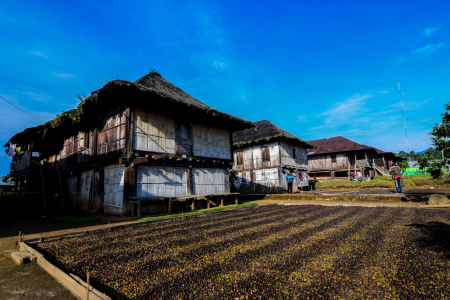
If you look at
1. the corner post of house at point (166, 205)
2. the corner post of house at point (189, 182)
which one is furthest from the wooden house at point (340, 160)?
the corner post of house at point (166, 205)

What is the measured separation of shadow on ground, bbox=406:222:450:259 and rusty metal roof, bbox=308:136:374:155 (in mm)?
25516

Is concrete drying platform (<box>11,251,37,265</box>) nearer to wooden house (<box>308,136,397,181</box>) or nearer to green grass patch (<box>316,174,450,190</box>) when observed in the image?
green grass patch (<box>316,174,450,190</box>)

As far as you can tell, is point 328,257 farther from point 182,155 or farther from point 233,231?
point 182,155

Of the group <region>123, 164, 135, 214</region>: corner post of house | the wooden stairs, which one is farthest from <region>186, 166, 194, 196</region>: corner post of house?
the wooden stairs

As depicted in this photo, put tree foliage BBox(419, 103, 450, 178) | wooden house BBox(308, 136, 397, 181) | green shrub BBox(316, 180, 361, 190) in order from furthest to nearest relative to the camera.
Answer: wooden house BBox(308, 136, 397, 181)
green shrub BBox(316, 180, 361, 190)
tree foliage BBox(419, 103, 450, 178)

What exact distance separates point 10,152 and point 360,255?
73.5 feet

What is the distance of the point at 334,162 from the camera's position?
3011 cm

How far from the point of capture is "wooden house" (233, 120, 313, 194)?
67.9 feet

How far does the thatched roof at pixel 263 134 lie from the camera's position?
20.7 m

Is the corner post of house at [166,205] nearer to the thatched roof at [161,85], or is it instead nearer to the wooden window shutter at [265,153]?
the thatched roof at [161,85]

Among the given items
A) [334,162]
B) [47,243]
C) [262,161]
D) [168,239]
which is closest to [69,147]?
[47,243]

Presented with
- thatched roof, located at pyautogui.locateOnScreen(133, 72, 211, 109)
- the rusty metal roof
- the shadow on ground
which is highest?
thatched roof, located at pyautogui.locateOnScreen(133, 72, 211, 109)

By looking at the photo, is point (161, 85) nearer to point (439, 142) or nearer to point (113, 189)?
point (113, 189)

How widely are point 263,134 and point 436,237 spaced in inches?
698
